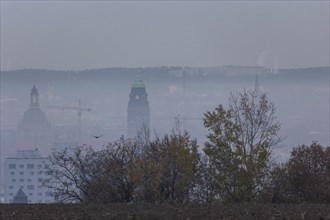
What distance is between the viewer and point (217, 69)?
126062 millimetres

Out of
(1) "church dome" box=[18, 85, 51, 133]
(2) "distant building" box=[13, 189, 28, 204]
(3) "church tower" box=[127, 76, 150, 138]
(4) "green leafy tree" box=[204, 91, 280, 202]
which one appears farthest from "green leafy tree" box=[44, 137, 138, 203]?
(1) "church dome" box=[18, 85, 51, 133]

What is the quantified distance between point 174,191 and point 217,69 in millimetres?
82629

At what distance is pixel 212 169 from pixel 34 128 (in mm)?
96610

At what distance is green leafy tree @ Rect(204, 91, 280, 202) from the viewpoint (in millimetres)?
44062

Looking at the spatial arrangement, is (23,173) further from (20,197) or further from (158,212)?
(158,212)

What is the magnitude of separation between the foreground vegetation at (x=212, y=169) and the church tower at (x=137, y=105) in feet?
225

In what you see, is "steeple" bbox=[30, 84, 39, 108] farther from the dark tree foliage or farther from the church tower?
the dark tree foliage

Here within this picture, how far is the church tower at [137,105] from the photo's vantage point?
12106 centimetres

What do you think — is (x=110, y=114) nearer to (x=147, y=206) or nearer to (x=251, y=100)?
(x=251, y=100)

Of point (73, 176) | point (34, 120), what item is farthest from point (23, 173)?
point (73, 176)

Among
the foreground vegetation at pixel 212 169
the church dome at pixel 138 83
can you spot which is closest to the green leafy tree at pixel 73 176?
the foreground vegetation at pixel 212 169

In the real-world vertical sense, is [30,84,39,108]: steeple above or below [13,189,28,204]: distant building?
above

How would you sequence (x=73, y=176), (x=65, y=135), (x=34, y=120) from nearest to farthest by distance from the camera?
(x=73, y=176)
(x=65, y=135)
(x=34, y=120)

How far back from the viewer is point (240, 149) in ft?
150
